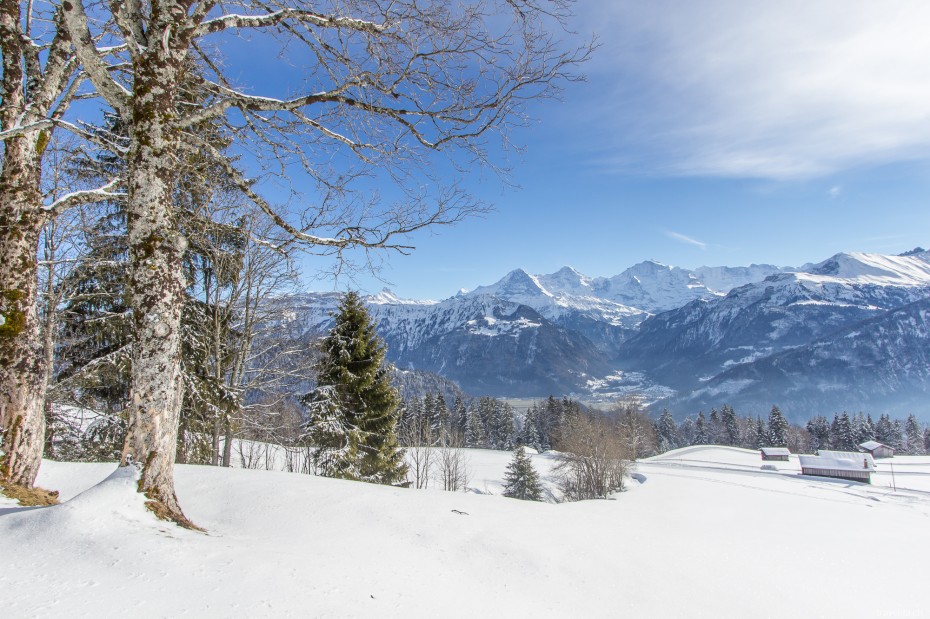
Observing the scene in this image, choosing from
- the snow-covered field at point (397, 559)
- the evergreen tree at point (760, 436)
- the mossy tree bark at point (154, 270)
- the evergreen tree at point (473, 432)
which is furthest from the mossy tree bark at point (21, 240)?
the evergreen tree at point (760, 436)

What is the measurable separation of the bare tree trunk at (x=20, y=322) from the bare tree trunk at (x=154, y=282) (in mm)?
1956

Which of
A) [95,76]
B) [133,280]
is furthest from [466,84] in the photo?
[133,280]

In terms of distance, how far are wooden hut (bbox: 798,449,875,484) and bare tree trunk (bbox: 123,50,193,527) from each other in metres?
63.5

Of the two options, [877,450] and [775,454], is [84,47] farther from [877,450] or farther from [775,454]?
[877,450]

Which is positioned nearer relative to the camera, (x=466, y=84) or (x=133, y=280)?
(x=133, y=280)

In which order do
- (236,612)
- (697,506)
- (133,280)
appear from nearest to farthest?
1. (236,612)
2. (133,280)
3. (697,506)

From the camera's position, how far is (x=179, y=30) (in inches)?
150

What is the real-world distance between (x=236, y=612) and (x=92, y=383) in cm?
1214

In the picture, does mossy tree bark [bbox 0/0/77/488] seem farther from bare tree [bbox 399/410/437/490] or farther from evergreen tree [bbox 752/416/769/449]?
evergreen tree [bbox 752/416/769/449]

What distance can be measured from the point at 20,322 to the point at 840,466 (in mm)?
66796

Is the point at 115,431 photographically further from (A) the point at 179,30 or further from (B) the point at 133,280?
(A) the point at 179,30

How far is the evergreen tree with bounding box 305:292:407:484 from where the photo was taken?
17.4 m

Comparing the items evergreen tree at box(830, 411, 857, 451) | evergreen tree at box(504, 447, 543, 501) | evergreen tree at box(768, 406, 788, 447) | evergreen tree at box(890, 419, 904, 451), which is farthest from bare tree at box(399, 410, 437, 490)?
evergreen tree at box(890, 419, 904, 451)

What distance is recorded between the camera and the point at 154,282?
363cm
